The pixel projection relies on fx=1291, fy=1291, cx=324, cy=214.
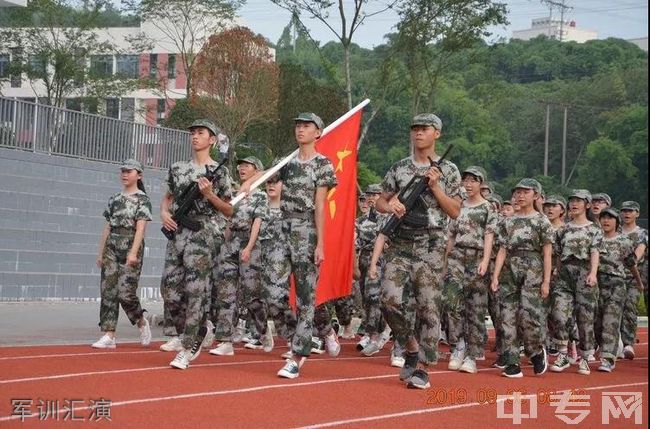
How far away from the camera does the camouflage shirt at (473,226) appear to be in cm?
1279

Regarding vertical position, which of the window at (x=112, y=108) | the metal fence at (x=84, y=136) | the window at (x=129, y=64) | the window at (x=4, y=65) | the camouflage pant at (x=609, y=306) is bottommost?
the camouflage pant at (x=609, y=306)

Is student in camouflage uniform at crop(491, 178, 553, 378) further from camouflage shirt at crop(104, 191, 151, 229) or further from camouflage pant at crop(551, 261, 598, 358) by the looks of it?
camouflage shirt at crop(104, 191, 151, 229)

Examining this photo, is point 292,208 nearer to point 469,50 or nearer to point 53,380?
point 53,380

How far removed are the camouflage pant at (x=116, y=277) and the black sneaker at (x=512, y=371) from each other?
12.1 ft

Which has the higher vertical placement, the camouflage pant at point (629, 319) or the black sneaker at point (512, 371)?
the camouflage pant at point (629, 319)

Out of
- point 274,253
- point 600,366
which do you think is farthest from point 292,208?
point 600,366

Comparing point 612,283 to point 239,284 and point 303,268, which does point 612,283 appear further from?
point 303,268

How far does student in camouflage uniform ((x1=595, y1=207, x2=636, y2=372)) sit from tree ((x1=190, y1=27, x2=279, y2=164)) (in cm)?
2608

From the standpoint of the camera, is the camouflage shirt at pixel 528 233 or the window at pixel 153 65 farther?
the window at pixel 153 65

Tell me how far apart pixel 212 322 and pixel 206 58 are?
93.2 feet

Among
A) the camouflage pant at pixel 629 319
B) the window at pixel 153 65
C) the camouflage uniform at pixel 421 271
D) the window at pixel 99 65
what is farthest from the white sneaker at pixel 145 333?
the window at pixel 153 65

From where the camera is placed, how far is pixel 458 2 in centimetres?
3247

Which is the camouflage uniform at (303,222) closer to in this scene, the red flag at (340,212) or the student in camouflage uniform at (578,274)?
the red flag at (340,212)

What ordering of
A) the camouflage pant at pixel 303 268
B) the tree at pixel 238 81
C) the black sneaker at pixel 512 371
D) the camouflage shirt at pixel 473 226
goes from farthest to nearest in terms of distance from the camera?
the tree at pixel 238 81, the camouflage shirt at pixel 473 226, the black sneaker at pixel 512 371, the camouflage pant at pixel 303 268
